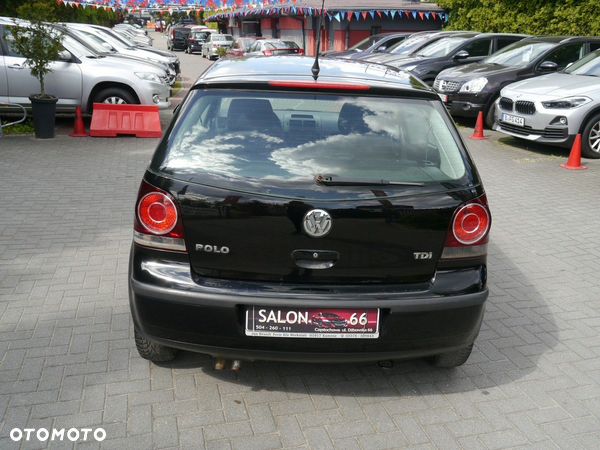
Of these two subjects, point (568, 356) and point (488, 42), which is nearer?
point (568, 356)

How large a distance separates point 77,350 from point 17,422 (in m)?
0.78

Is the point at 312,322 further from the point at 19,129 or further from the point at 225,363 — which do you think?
the point at 19,129

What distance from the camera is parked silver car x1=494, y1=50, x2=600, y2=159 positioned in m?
9.88

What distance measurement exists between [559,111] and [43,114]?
336 inches

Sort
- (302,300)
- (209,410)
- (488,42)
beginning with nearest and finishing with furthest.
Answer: (302,300) < (209,410) < (488,42)

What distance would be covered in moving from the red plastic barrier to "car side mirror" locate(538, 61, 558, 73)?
727 cm

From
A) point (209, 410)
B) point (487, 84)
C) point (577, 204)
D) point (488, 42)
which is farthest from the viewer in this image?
point (488, 42)

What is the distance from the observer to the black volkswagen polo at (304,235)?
10.2 feet

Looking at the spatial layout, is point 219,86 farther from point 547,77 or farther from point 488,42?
point 488,42

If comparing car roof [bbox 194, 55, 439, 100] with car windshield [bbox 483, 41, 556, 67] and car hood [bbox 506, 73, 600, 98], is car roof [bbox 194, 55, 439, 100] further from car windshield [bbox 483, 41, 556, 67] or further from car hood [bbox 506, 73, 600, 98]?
car windshield [bbox 483, 41, 556, 67]

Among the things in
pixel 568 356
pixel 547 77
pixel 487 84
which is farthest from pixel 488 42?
pixel 568 356

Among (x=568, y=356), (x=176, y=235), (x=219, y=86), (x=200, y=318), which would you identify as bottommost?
(x=568, y=356)

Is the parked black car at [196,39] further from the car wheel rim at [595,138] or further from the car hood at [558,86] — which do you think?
the car wheel rim at [595,138]

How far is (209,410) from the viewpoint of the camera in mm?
3352
